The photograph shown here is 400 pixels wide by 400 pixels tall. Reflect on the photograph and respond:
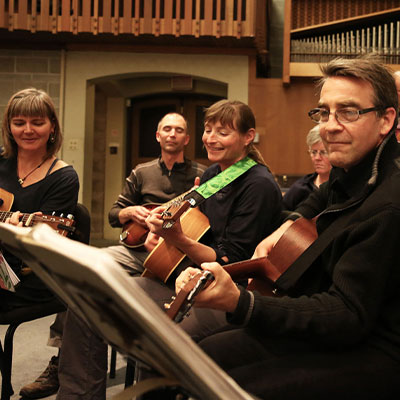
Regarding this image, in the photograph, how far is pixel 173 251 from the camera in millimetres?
2299

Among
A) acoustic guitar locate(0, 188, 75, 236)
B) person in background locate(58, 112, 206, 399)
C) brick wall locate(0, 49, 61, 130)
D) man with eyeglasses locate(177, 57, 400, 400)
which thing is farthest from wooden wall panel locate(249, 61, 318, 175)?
man with eyeglasses locate(177, 57, 400, 400)

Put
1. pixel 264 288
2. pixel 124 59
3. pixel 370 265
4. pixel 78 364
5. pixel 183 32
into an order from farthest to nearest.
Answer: pixel 124 59 < pixel 183 32 < pixel 78 364 < pixel 264 288 < pixel 370 265

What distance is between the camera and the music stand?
2.08ft

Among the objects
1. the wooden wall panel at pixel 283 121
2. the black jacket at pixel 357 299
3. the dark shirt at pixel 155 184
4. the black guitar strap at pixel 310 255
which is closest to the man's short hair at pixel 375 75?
the black jacket at pixel 357 299

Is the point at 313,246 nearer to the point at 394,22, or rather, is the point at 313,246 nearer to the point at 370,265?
the point at 370,265

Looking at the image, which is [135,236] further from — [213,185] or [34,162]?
[213,185]

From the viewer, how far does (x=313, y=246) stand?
141 centimetres

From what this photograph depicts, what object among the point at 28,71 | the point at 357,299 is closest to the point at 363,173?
the point at 357,299

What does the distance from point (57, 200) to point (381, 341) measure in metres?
1.74

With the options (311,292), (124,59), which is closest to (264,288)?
(311,292)

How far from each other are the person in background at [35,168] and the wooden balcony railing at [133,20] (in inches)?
165

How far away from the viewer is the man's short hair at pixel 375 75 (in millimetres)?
1418

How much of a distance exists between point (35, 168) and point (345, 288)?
1931 mm

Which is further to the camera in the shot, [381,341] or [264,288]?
[264,288]
